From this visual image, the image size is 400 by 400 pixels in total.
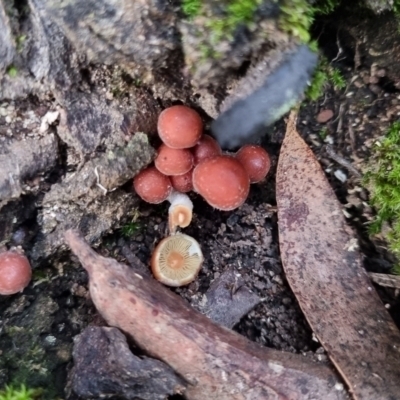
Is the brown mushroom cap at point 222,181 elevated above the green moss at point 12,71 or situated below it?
below

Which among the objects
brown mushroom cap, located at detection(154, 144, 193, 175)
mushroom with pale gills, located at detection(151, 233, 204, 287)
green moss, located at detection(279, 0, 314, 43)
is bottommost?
mushroom with pale gills, located at detection(151, 233, 204, 287)

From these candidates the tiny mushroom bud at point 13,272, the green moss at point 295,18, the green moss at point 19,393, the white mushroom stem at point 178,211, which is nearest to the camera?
the green moss at point 295,18

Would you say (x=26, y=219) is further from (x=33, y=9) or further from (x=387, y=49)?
(x=387, y=49)

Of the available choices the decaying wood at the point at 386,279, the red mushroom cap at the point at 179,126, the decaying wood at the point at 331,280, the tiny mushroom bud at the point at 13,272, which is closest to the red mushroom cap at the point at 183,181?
the red mushroom cap at the point at 179,126

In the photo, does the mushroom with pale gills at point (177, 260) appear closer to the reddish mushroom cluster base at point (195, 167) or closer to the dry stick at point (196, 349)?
the reddish mushroom cluster base at point (195, 167)

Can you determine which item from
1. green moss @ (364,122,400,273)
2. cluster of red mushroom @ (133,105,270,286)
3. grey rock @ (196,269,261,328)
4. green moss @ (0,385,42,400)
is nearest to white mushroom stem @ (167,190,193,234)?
cluster of red mushroom @ (133,105,270,286)

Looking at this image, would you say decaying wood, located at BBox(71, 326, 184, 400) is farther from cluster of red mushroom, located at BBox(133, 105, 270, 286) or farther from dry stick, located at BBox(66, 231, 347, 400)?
cluster of red mushroom, located at BBox(133, 105, 270, 286)
